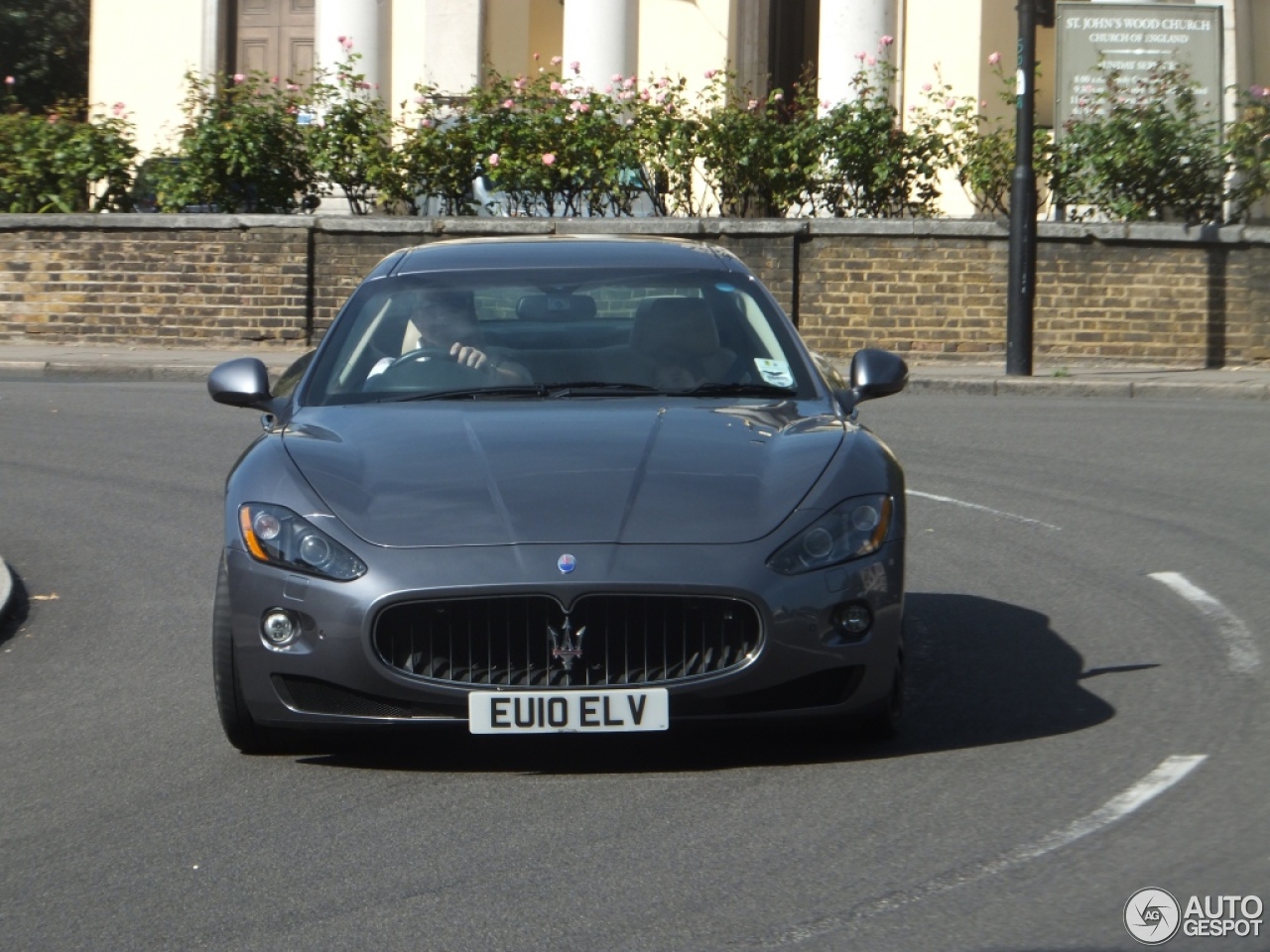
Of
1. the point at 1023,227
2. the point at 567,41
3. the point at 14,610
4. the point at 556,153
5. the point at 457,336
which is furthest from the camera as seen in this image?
the point at 567,41

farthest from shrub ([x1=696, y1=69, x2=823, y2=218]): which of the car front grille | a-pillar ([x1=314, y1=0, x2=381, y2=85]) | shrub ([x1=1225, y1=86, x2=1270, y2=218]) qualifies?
the car front grille

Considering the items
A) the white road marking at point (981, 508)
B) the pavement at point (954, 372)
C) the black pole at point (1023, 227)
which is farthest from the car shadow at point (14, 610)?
the black pole at point (1023, 227)

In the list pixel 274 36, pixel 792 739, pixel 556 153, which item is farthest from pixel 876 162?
pixel 274 36

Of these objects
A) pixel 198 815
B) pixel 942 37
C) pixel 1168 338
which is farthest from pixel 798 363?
pixel 942 37

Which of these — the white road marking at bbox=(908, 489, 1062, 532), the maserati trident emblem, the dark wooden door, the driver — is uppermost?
the dark wooden door

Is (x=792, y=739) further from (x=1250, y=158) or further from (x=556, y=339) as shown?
(x=1250, y=158)

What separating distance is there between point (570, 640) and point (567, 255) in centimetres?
224

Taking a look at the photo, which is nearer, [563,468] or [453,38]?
[563,468]

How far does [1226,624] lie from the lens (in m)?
7.38

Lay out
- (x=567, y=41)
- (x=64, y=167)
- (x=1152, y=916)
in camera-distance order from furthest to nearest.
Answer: (x=567, y=41) → (x=64, y=167) → (x=1152, y=916)

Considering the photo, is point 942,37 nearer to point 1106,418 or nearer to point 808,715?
point 1106,418

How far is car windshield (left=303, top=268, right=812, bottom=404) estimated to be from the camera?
6.33 m

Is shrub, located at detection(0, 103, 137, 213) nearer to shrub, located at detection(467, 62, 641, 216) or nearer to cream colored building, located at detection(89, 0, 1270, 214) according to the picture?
shrub, located at detection(467, 62, 641, 216)

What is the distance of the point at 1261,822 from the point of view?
4.85 meters
